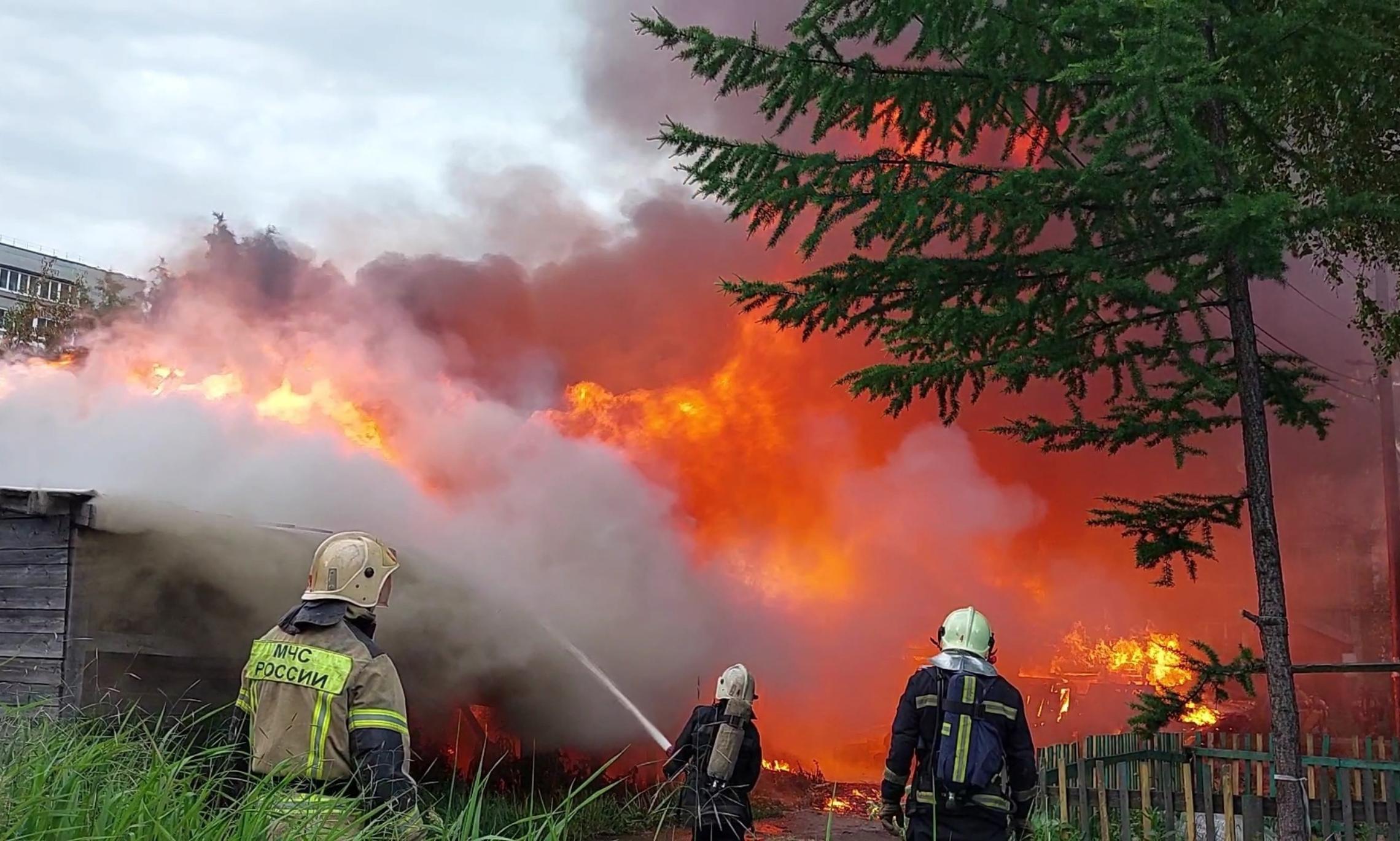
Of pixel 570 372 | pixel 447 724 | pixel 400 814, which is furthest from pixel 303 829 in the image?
pixel 570 372

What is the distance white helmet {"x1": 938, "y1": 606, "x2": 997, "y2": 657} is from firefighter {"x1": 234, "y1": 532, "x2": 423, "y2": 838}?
2740 mm

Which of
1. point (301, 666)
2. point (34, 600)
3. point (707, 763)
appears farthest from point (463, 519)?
point (301, 666)

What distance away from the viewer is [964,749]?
4.82m

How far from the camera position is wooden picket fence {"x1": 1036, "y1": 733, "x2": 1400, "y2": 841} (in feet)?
21.8

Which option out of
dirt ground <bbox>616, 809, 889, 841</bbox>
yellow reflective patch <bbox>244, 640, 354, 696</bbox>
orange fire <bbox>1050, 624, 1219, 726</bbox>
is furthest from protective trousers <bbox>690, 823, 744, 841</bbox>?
orange fire <bbox>1050, 624, 1219, 726</bbox>

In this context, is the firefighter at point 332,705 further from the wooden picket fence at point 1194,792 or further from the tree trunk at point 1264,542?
the wooden picket fence at point 1194,792

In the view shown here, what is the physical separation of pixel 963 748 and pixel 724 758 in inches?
78.2

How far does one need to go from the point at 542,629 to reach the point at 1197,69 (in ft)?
23.4

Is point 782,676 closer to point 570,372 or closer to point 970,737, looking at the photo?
point 570,372

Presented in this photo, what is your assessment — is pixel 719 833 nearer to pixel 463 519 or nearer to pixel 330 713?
pixel 330 713

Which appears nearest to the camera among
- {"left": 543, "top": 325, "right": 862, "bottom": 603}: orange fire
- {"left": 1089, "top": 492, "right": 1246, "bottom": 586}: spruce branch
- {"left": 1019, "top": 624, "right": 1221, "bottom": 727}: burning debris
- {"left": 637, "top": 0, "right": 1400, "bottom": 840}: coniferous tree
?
{"left": 637, "top": 0, "right": 1400, "bottom": 840}: coniferous tree

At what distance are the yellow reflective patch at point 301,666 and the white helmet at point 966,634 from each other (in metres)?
2.90

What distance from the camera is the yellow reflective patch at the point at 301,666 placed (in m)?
3.21

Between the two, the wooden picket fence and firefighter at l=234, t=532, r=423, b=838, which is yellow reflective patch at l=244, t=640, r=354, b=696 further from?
the wooden picket fence
